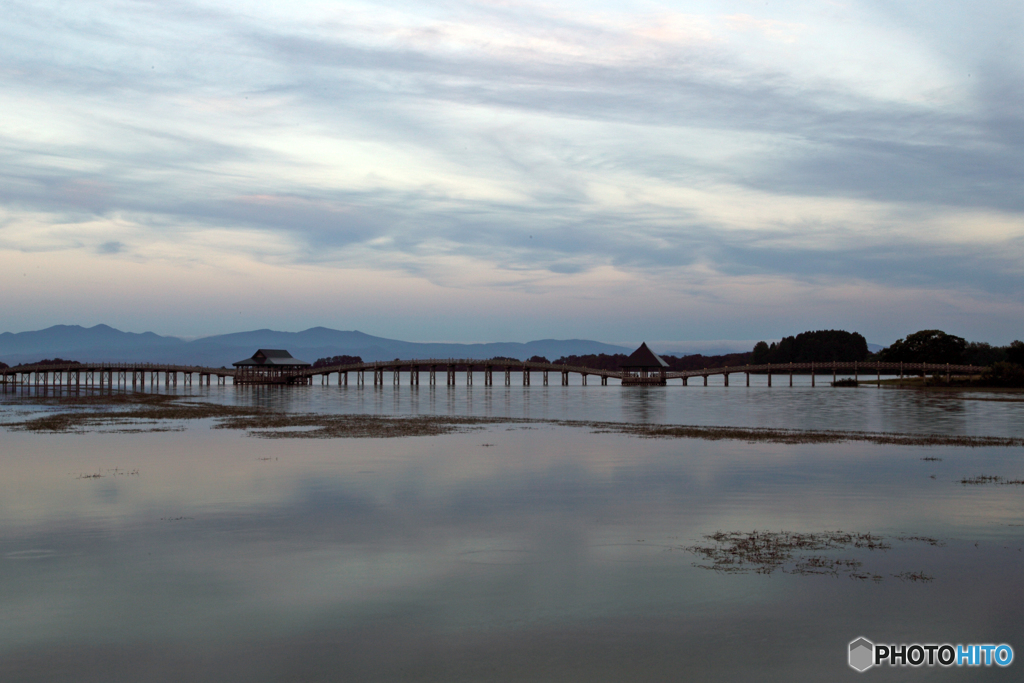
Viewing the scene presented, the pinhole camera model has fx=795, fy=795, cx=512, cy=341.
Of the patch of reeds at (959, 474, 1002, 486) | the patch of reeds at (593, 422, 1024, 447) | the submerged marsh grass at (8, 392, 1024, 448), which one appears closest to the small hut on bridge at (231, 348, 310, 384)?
the submerged marsh grass at (8, 392, 1024, 448)

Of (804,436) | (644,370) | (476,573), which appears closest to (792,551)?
(476,573)

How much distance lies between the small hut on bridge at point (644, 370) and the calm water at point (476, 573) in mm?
102279

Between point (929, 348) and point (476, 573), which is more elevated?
point (929, 348)

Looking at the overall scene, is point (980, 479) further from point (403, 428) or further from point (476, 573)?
point (403, 428)

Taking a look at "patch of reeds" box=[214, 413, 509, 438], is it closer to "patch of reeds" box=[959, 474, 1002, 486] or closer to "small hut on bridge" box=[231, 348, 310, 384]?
"patch of reeds" box=[959, 474, 1002, 486]

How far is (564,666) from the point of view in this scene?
7.90 meters

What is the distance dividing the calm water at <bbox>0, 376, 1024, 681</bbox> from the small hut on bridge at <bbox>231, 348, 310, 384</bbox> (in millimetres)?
105323

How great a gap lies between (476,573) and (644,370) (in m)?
117

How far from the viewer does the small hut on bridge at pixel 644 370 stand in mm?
Result: 124812

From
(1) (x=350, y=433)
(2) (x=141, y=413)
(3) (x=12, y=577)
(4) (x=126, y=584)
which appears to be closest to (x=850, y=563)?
(4) (x=126, y=584)

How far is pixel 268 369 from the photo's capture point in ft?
415

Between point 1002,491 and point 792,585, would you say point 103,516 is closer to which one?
point 792,585

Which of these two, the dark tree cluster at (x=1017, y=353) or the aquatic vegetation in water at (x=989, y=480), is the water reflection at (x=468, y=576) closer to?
the aquatic vegetation in water at (x=989, y=480)

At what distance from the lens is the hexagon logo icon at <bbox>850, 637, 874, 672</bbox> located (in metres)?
8.04
